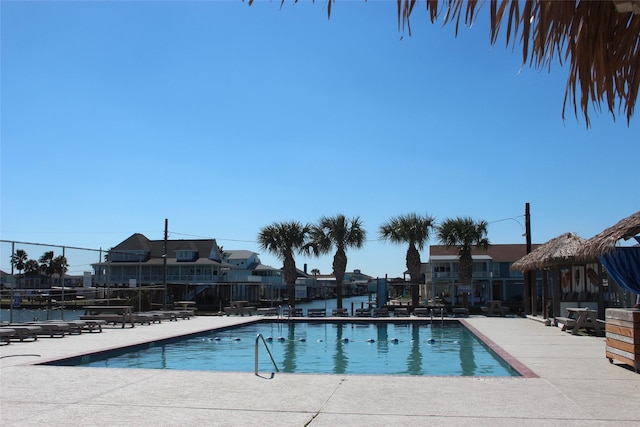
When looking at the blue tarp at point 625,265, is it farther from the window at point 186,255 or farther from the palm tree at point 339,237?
the window at point 186,255

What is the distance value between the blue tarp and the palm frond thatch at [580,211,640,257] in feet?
1.00

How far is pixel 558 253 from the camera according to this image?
1855 cm

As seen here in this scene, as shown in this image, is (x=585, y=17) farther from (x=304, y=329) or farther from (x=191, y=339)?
(x=304, y=329)

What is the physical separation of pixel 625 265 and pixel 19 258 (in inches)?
725

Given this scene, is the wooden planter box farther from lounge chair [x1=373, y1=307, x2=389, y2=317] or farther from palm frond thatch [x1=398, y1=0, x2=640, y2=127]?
lounge chair [x1=373, y1=307, x2=389, y2=317]

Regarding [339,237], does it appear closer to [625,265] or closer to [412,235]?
[412,235]

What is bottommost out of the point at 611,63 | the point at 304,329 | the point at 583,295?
the point at 304,329

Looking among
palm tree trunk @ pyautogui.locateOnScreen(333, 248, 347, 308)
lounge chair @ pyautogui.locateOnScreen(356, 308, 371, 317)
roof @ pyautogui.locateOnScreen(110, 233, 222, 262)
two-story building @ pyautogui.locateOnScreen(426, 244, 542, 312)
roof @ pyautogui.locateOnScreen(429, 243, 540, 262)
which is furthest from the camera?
roof @ pyautogui.locateOnScreen(110, 233, 222, 262)

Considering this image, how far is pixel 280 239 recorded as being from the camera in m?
34.5

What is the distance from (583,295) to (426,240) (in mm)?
11840

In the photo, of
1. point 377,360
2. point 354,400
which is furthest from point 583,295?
point 354,400

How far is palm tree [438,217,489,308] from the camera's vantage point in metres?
31.4

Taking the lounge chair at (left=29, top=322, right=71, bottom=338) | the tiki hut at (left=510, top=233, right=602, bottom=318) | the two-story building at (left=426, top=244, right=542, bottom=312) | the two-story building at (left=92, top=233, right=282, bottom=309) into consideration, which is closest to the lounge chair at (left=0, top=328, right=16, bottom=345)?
the lounge chair at (left=29, top=322, right=71, bottom=338)

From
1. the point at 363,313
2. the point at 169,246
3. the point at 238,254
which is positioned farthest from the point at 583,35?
the point at 238,254
